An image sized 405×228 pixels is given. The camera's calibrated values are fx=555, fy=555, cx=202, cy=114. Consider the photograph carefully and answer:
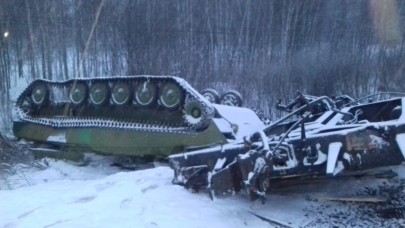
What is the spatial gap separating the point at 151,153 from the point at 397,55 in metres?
14.8

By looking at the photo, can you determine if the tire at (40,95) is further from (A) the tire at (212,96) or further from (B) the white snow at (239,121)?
(B) the white snow at (239,121)

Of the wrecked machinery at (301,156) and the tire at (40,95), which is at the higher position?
the wrecked machinery at (301,156)

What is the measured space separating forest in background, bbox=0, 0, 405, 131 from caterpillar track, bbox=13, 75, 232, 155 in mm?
8612

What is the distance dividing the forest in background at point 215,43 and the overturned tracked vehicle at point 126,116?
8.60m

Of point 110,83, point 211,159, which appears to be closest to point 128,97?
point 110,83

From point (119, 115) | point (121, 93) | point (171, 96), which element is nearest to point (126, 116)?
point (119, 115)

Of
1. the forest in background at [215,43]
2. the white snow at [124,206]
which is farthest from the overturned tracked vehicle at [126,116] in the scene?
the forest in background at [215,43]

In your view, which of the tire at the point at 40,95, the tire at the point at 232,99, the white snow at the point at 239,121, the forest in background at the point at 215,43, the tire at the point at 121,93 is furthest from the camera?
the forest in background at the point at 215,43

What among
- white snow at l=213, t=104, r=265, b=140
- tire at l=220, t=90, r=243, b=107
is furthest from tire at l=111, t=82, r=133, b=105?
tire at l=220, t=90, r=243, b=107

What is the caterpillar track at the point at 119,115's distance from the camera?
9.82m

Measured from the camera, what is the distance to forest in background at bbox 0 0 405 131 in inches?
832

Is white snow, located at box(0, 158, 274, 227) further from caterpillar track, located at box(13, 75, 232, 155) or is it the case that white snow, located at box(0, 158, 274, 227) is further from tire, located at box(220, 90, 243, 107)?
tire, located at box(220, 90, 243, 107)

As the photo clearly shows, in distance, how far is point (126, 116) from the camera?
1093cm

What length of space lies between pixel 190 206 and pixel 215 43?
678 inches
